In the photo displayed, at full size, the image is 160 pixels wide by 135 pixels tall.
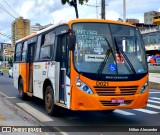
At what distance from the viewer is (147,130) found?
27.4ft

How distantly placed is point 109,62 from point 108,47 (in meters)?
0.42

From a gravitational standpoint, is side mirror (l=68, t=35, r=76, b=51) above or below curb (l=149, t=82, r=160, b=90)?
above

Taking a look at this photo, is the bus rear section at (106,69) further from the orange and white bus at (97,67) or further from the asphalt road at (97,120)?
the asphalt road at (97,120)

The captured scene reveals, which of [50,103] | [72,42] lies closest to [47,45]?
[50,103]

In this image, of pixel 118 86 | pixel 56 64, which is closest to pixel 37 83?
pixel 56 64

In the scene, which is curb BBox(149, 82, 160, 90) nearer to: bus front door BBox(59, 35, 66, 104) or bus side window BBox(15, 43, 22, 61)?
bus side window BBox(15, 43, 22, 61)

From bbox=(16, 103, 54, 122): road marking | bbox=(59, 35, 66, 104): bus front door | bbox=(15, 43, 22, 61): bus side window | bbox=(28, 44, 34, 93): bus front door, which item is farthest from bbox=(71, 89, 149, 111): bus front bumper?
bbox=(15, 43, 22, 61): bus side window

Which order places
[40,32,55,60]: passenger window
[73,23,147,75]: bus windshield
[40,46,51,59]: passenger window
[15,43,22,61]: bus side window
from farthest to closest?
[15,43,22,61]: bus side window, [40,46,51,59]: passenger window, [40,32,55,60]: passenger window, [73,23,147,75]: bus windshield

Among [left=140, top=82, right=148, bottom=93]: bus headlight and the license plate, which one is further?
[left=140, top=82, right=148, bottom=93]: bus headlight

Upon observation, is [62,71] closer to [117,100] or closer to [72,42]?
[72,42]

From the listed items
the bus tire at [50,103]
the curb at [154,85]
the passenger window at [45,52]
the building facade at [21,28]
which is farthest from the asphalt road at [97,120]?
the building facade at [21,28]

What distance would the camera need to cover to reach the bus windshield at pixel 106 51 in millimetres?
8766

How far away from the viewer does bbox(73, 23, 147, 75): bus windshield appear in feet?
28.8

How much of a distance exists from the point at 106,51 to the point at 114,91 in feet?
3.61
